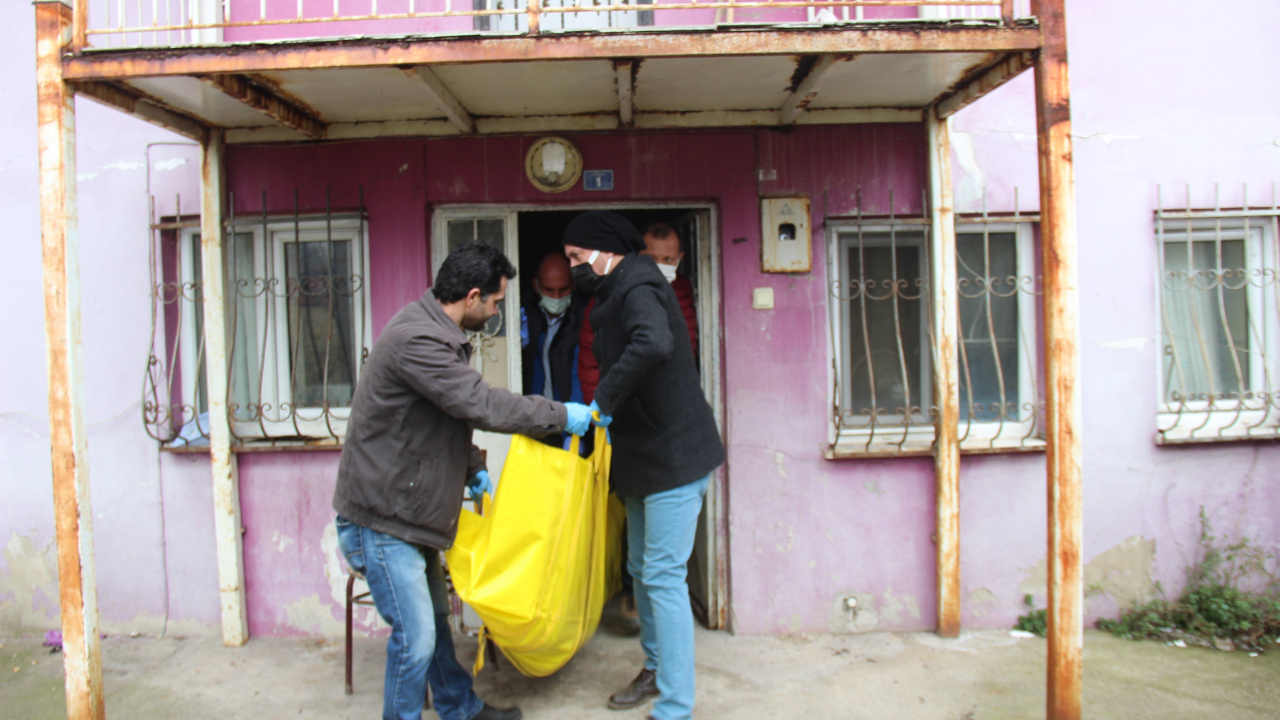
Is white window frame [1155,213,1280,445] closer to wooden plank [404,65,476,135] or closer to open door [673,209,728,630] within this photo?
open door [673,209,728,630]

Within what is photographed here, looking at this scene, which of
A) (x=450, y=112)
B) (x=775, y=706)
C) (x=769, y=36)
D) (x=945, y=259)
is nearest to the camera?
(x=769, y=36)

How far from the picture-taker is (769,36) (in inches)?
112

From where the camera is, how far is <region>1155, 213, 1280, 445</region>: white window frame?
418 centimetres

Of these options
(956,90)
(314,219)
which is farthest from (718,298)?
(314,219)

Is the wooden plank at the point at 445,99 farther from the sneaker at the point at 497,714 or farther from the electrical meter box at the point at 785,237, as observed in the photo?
the sneaker at the point at 497,714

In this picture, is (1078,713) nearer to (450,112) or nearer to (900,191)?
(900,191)

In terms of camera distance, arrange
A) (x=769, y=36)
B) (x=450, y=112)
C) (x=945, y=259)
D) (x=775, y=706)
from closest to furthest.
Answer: (x=769, y=36) → (x=775, y=706) → (x=450, y=112) → (x=945, y=259)

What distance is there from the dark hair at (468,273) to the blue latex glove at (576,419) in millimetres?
525

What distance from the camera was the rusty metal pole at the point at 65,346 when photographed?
2.90 metres

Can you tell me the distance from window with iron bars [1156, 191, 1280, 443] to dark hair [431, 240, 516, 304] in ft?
11.5

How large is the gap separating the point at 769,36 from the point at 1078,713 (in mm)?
2710

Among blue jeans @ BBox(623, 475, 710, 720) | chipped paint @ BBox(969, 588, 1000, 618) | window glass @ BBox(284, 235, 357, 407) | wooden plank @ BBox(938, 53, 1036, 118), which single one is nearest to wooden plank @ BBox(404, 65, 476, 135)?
window glass @ BBox(284, 235, 357, 407)

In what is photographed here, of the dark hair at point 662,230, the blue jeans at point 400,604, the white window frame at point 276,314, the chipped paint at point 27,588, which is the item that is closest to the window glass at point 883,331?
the dark hair at point 662,230

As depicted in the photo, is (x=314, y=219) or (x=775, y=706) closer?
(x=775, y=706)
